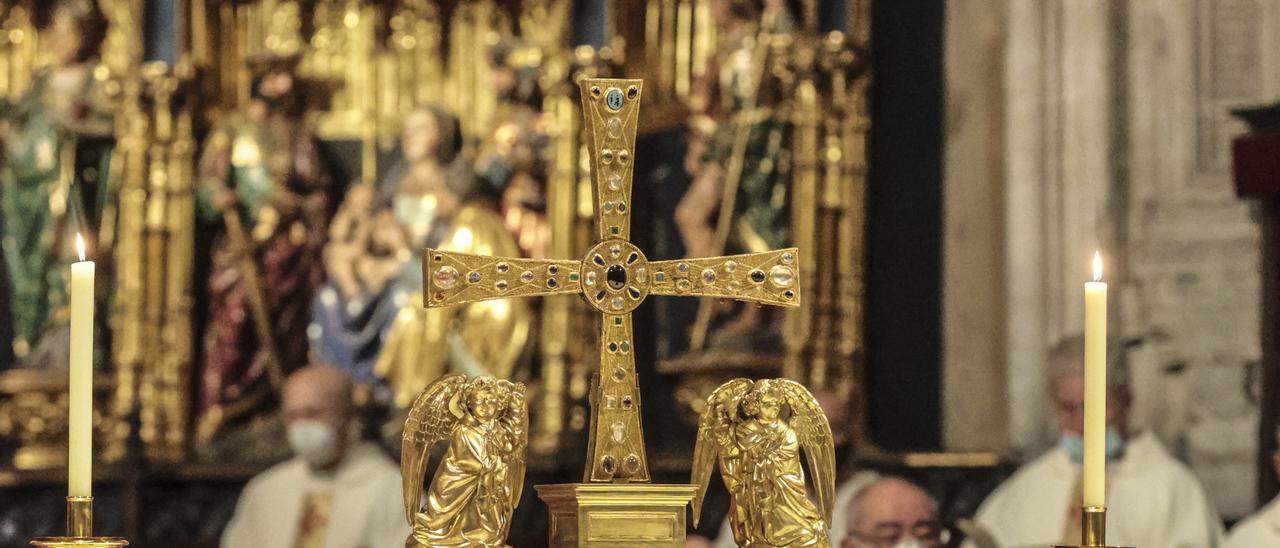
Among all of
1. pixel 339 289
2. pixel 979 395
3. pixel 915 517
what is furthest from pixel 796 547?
pixel 339 289

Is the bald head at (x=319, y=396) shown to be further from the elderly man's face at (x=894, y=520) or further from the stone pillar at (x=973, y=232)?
the stone pillar at (x=973, y=232)

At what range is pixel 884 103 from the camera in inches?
380

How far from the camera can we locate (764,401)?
447 centimetres

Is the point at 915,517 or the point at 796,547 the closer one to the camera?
the point at 796,547

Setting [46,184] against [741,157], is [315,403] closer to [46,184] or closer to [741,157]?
[46,184]

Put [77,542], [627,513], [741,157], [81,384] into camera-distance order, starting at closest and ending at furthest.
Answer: [77,542], [81,384], [627,513], [741,157]

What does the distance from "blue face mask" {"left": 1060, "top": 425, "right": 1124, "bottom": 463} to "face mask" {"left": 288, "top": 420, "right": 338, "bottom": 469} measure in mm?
2780

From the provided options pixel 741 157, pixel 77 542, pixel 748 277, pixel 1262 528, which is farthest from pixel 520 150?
pixel 77 542

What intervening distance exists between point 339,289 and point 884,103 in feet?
7.73

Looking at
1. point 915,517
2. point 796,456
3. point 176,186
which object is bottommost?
point 915,517

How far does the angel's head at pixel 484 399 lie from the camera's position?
4.36 meters

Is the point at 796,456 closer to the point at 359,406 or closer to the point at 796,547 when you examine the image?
the point at 796,547

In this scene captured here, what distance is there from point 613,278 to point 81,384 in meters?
0.98

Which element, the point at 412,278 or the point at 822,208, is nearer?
the point at 822,208
